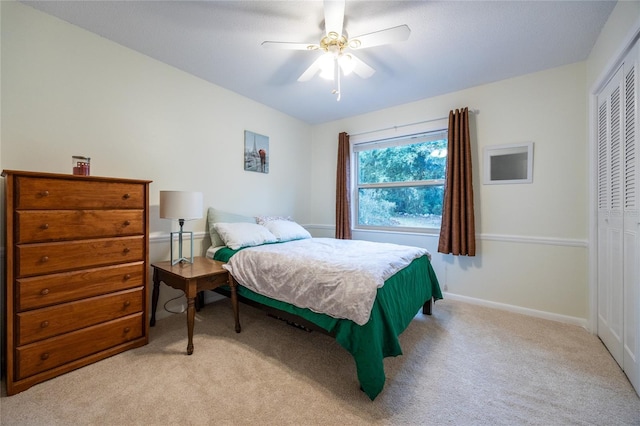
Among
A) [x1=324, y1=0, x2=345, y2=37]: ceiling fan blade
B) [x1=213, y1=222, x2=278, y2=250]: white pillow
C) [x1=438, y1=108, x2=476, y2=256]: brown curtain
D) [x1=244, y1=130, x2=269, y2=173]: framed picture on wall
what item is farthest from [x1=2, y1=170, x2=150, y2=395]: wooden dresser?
[x1=438, y1=108, x2=476, y2=256]: brown curtain

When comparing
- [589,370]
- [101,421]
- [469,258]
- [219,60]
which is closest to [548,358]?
[589,370]

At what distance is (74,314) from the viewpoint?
164 cm

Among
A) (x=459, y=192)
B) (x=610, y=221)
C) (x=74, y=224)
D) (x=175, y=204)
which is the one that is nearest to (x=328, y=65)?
(x=175, y=204)

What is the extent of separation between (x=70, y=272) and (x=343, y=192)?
2980 millimetres

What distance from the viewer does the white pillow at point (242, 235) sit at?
2.49 meters

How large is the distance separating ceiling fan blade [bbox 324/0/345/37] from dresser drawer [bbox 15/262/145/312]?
7.28ft

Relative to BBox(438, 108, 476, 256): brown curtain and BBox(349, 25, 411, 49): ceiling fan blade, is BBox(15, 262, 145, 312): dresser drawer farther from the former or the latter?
BBox(438, 108, 476, 256): brown curtain

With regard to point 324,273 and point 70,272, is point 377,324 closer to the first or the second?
point 324,273

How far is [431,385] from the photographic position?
1558mm

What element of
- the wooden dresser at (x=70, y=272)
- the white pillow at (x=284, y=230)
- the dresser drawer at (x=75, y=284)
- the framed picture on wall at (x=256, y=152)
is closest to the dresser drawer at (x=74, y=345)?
the wooden dresser at (x=70, y=272)

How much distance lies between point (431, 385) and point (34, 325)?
7.90 ft

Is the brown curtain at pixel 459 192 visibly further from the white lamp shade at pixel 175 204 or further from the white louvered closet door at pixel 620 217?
the white lamp shade at pixel 175 204

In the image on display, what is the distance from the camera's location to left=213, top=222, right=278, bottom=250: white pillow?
2.49m

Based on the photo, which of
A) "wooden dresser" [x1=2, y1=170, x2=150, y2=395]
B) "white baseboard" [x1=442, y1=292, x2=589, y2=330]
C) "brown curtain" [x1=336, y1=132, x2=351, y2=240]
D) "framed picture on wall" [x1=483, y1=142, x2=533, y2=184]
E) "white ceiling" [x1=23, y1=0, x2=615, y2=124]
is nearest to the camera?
"wooden dresser" [x1=2, y1=170, x2=150, y2=395]
